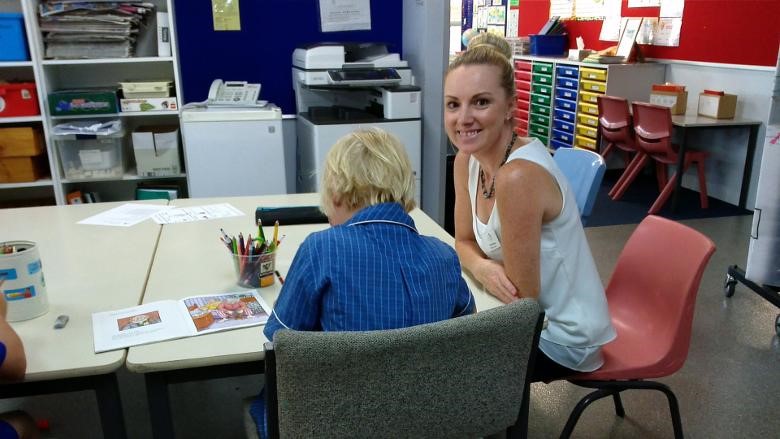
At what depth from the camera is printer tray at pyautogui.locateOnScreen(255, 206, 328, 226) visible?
2.08 meters

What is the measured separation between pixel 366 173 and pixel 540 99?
588 centimetres

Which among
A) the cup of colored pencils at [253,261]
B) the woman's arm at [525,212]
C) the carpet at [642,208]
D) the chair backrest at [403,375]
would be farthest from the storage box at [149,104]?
the carpet at [642,208]

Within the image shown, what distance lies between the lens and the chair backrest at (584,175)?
210cm

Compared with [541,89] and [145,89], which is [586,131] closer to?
[541,89]

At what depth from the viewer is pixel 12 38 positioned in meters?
3.13

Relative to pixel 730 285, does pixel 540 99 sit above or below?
above

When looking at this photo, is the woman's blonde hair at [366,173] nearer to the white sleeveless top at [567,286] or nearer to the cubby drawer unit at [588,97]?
the white sleeveless top at [567,286]

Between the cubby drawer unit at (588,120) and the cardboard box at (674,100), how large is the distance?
750 mm

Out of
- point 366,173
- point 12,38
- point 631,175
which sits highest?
point 12,38

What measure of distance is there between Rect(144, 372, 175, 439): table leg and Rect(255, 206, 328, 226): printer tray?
86cm

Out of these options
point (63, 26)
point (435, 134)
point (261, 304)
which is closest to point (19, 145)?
point (63, 26)

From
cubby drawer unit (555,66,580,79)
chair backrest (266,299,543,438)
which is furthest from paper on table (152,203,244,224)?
cubby drawer unit (555,66,580,79)

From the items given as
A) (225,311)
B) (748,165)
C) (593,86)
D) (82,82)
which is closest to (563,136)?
(593,86)

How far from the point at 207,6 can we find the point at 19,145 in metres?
1.32
